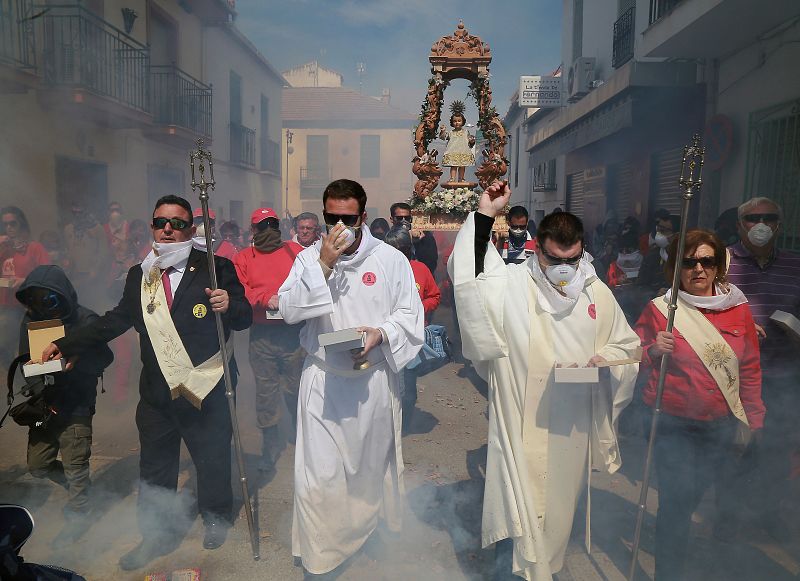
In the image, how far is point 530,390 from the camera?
2.81 metres

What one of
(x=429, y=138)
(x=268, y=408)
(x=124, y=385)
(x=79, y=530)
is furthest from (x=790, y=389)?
(x=124, y=385)

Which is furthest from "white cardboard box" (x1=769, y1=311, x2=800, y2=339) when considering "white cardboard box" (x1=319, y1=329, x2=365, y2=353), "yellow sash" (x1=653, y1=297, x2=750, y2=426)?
"white cardboard box" (x1=319, y1=329, x2=365, y2=353)

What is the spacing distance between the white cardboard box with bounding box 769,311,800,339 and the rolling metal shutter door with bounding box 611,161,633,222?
923 centimetres

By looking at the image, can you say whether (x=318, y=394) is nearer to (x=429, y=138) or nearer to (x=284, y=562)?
(x=284, y=562)

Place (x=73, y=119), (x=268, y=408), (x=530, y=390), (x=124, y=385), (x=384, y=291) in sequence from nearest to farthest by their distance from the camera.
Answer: (x=530, y=390) < (x=384, y=291) < (x=268, y=408) < (x=124, y=385) < (x=73, y=119)

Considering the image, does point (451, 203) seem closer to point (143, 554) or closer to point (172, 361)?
point (172, 361)

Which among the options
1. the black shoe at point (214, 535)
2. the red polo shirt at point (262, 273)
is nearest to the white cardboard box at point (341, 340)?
the black shoe at point (214, 535)

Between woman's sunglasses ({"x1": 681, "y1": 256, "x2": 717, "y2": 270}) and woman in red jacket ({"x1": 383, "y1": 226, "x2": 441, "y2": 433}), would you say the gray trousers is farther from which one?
woman's sunglasses ({"x1": 681, "y1": 256, "x2": 717, "y2": 270})

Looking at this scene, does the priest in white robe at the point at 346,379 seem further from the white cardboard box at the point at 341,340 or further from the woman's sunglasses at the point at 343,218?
the white cardboard box at the point at 341,340

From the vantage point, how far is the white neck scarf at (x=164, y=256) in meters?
3.34

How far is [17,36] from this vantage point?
8.68m

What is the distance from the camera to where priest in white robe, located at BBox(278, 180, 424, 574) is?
9.89ft

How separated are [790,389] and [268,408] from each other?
3460mm

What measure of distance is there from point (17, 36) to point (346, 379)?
8.48m
